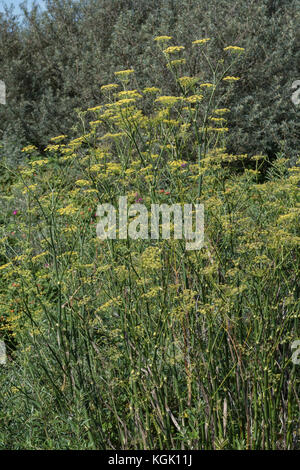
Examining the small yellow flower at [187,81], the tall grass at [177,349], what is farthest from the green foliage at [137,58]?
the tall grass at [177,349]

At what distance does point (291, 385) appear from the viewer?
2.40 meters

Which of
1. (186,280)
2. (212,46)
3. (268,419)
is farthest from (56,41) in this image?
(268,419)

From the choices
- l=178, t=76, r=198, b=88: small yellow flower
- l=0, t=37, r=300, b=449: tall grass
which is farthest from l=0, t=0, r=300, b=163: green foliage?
l=0, t=37, r=300, b=449: tall grass

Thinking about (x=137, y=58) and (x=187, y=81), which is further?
(x=137, y=58)

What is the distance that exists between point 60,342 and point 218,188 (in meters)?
1.35

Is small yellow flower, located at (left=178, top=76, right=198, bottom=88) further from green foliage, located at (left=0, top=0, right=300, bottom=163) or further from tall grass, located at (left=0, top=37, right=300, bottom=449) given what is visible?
green foliage, located at (left=0, top=0, right=300, bottom=163)

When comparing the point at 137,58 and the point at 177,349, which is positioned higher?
the point at 137,58

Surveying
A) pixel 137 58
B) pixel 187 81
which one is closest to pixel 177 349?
pixel 187 81

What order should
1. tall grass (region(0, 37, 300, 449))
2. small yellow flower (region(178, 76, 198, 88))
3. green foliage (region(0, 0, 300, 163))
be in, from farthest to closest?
1. green foliage (region(0, 0, 300, 163))
2. small yellow flower (region(178, 76, 198, 88))
3. tall grass (region(0, 37, 300, 449))

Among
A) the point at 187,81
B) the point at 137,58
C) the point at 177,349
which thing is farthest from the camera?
the point at 137,58

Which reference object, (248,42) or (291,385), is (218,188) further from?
(248,42)

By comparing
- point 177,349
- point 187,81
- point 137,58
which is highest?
point 137,58

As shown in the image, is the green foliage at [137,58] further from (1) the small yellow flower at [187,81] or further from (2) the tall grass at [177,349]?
(2) the tall grass at [177,349]

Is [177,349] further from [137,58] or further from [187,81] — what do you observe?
[137,58]
